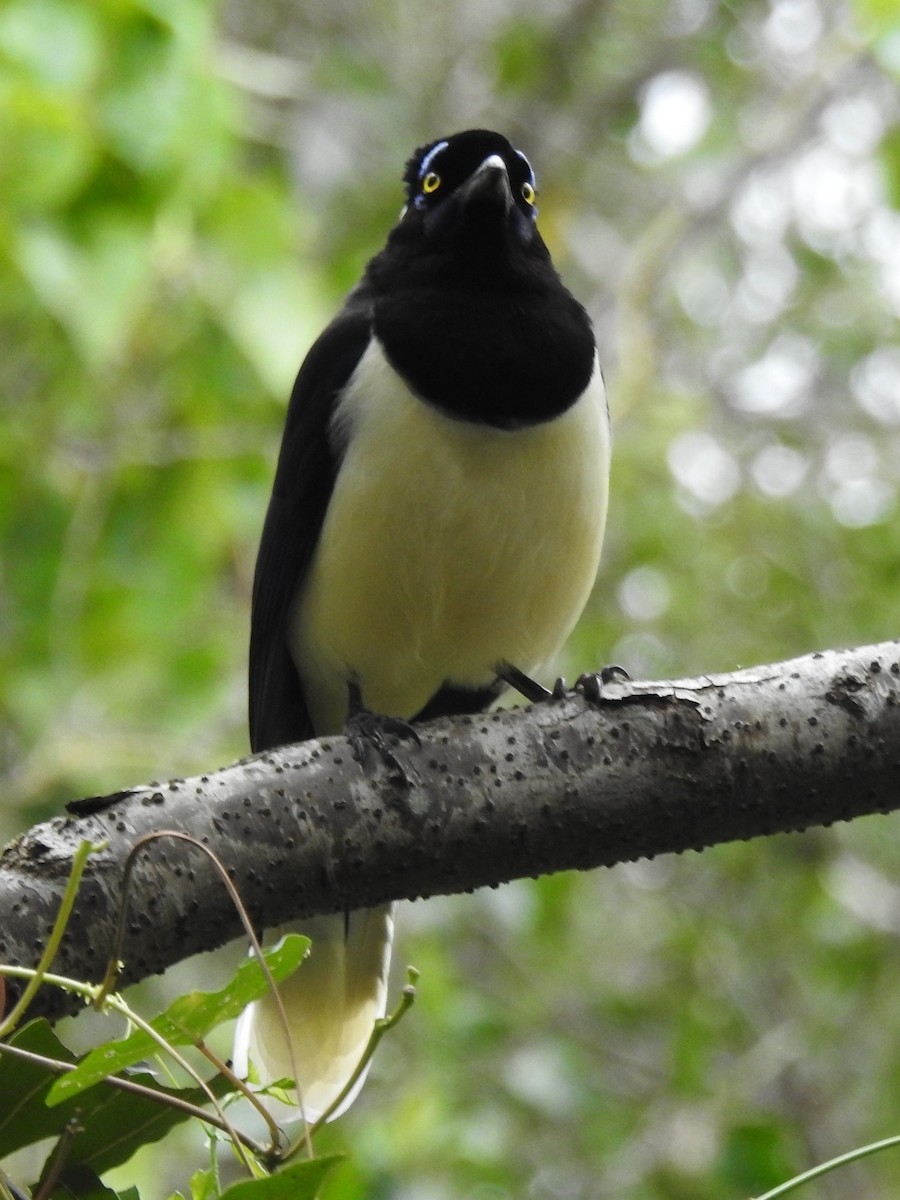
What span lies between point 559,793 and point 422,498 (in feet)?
4.26

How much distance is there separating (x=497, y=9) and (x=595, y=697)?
28.4 ft

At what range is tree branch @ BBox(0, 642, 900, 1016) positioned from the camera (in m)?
2.87

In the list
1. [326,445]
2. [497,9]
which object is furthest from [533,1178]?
[497,9]

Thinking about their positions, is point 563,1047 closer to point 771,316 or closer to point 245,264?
point 245,264

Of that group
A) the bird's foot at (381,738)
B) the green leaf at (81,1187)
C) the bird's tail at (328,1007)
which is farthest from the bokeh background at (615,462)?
the green leaf at (81,1187)

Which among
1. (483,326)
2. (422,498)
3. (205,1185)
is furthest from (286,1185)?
(483,326)

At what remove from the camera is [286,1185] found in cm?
193

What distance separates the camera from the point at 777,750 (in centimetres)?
297

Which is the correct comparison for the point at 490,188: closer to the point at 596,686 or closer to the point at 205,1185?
the point at 596,686

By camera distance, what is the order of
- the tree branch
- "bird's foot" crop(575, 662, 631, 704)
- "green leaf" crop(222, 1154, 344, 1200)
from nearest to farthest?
"green leaf" crop(222, 1154, 344, 1200) → the tree branch → "bird's foot" crop(575, 662, 631, 704)

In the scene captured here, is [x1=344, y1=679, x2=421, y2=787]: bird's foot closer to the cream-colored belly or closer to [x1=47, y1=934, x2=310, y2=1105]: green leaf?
the cream-colored belly

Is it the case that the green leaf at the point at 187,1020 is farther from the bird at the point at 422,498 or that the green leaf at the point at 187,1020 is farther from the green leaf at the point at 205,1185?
the bird at the point at 422,498

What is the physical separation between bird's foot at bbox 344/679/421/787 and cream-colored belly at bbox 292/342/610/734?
60cm

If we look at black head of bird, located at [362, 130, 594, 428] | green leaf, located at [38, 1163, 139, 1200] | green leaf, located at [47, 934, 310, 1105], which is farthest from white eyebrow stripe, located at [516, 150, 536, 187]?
green leaf, located at [38, 1163, 139, 1200]
